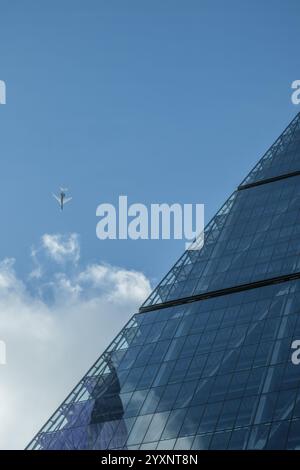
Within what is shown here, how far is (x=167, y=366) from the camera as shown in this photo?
62.4 metres

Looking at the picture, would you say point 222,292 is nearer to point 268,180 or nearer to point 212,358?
point 212,358

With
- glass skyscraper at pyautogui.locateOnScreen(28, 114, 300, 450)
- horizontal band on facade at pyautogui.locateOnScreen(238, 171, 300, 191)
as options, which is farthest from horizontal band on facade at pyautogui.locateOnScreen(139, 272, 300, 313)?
horizontal band on facade at pyautogui.locateOnScreen(238, 171, 300, 191)

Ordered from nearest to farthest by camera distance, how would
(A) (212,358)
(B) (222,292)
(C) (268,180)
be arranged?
(A) (212,358)
(B) (222,292)
(C) (268,180)

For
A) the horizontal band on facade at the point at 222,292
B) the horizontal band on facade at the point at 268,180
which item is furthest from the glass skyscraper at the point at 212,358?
the horizontal band on facade at the point at 268,180

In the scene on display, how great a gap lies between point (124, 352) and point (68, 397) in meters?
5.78

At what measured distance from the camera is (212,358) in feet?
197

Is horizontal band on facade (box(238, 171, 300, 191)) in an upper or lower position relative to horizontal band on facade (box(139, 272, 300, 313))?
upper

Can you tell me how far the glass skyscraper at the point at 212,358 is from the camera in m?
51.5

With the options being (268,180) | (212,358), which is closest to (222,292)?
(212,358)

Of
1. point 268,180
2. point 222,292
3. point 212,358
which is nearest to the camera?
point 212,358

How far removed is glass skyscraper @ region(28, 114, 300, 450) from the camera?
169 feet

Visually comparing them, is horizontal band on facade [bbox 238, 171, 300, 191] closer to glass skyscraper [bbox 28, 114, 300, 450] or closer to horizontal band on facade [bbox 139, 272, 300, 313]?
glass skyscraper [bbox 28, 114, 300, 450]

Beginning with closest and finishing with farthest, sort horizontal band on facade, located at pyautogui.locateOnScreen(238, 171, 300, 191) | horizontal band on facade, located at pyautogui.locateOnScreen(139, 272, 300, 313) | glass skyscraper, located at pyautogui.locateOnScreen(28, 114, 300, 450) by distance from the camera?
glass skyscraper, located at pyautogui.locateOnScreen(28, 114, 300, 450)
horizontal band on facade, located at pyautogui.locateOnScreen(139, 272, 300, 313)
horizontal band on facade, located at pyautogui.locateOnScreen(238, 171, 300, 191)
